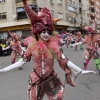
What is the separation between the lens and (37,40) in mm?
3533

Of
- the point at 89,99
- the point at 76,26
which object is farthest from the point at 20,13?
the point at 89,99

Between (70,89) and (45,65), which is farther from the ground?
(45,65)

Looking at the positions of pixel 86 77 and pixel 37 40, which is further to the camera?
pixel 86 77

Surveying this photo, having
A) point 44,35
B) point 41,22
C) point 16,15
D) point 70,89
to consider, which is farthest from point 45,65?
point 16,15

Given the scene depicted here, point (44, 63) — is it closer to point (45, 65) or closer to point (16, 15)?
point (45, 65)

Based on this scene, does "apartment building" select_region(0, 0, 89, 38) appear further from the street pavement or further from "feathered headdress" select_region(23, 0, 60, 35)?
"feathered headdress" select_region(23, 0, 60, 35)

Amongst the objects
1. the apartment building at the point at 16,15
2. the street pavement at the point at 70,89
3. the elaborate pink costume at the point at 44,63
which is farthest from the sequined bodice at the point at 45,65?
the apartment building at the point at 16,15

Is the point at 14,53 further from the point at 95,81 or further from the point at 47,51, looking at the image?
the point at 47,51

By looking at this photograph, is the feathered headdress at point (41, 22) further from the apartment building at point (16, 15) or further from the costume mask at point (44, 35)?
the apartment building at point (16, 15)

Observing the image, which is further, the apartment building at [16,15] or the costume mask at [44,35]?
the apartment building at [16,15]

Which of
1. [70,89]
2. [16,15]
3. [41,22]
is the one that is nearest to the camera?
[41,22]

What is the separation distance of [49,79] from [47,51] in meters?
0.44

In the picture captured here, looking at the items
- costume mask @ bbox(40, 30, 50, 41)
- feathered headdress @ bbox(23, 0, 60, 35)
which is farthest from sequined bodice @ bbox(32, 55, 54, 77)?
feathered headdress @ bbox(23, 0, 60, 35)

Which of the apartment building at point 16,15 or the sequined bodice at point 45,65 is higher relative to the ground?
the apartment building at point 16,15
